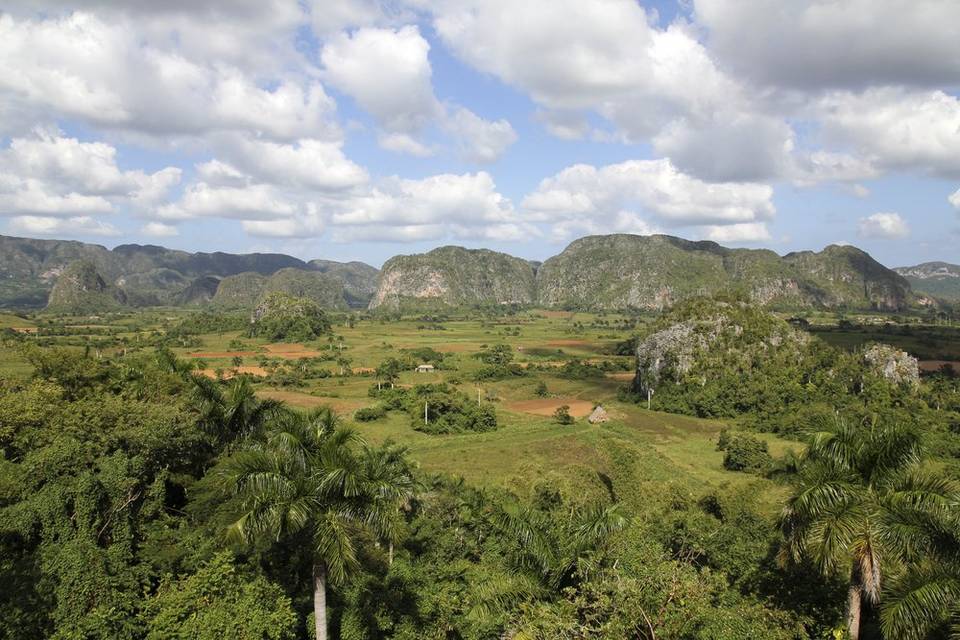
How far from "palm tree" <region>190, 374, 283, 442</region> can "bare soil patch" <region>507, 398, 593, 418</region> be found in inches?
1660

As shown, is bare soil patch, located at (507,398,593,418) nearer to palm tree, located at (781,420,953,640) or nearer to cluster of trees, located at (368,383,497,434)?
cluster of trees, located at (368,383,497,434)

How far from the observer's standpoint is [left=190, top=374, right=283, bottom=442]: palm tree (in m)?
21.2

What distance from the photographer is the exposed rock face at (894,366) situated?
211ft

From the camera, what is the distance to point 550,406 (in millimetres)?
66250

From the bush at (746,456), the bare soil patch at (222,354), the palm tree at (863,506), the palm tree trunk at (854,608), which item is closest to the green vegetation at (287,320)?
the bare soil patch at (222,354)

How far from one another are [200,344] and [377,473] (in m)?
110

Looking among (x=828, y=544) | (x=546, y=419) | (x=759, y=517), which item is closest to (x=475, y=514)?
(x=759, y=517)

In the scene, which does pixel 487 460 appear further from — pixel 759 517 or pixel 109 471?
pixel 109 471

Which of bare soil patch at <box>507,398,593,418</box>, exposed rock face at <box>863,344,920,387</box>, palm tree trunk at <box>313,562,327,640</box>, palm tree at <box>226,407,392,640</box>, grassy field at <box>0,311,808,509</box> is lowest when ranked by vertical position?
bare soil patch at <box>507,398,593,418</box>

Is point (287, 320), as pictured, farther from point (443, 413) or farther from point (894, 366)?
point (894, 366)


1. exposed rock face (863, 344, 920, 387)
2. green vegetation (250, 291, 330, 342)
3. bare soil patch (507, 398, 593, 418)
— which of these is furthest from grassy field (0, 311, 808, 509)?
exposed rock face (863, 344, 920, 387)

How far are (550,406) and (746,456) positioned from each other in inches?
1040

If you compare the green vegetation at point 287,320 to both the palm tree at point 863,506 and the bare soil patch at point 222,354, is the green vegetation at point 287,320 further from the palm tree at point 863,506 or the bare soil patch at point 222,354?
the palm tree at point 863,506

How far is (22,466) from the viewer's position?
49.9ft
